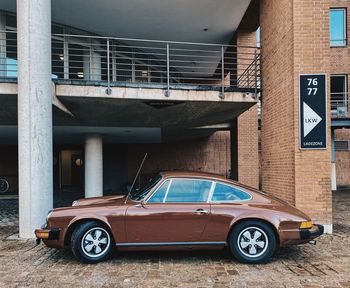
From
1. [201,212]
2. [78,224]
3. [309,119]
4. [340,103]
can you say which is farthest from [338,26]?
[78,224]

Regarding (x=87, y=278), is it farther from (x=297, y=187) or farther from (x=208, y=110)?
(x=208, y=110)

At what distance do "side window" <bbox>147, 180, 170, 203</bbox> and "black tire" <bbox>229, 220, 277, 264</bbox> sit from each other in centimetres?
120

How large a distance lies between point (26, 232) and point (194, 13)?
7.77 meters

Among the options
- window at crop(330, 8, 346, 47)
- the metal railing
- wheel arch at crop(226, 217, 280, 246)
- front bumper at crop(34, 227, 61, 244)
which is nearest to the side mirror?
front bumper at crop(34, 227, 61, 244)

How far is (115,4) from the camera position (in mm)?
8734

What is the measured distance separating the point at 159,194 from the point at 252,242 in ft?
5.19

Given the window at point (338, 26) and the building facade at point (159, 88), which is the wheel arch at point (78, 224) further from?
the window at point (338, 26)

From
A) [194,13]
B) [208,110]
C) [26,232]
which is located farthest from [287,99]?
[26,232]

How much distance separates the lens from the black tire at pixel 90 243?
14.6 feet

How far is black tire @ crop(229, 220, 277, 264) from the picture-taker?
177 inches

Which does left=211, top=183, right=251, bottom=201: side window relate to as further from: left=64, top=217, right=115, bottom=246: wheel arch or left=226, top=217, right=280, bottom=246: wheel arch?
left=64, top=217, right=115, bottom=246: wheel arch

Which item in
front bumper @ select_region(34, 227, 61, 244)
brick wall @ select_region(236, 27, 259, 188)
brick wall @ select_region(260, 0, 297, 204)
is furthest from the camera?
brick wall @ select_region(236, 27, 259, 188)

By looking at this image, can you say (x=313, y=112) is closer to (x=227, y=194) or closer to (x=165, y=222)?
(x=227, y=194)

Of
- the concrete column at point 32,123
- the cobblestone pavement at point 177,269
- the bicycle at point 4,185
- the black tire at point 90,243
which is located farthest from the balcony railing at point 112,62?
the bicycle at point 4,185
